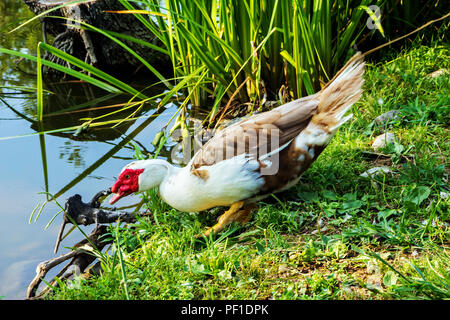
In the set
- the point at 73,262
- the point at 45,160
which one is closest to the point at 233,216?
the point at 73,262

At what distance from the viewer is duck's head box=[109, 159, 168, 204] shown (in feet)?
8.76

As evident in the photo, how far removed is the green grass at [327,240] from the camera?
2031mm

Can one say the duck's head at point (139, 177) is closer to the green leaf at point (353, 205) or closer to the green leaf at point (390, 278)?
the green leaf at point (353, 205)

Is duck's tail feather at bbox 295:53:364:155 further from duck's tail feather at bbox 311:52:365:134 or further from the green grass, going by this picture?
the green grass

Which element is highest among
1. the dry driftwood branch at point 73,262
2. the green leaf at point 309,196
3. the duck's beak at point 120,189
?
the duck's beak at point 120,189

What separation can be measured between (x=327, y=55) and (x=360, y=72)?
126 centimetres

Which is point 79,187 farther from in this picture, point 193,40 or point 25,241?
point 193,40

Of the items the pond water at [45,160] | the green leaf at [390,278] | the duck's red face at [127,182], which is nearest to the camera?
the green leaf at [390,278]

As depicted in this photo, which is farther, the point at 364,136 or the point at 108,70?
the point at 108,70

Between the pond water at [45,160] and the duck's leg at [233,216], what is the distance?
823 mm

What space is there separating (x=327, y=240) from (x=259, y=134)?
66 cm

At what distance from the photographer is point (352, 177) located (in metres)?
2.84

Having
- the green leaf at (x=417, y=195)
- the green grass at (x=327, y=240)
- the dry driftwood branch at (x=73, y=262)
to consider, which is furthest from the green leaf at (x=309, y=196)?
the dry driftwood branch at (x=73, y=262)
